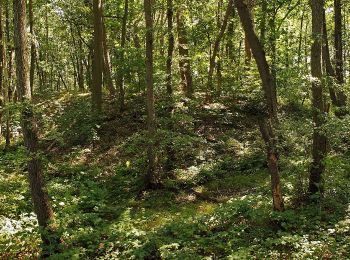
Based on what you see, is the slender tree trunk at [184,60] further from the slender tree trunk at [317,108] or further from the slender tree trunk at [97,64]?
the slender tree trunk at [317,108]

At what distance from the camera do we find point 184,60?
1842 cm

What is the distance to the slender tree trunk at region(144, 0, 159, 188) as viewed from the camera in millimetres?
11852

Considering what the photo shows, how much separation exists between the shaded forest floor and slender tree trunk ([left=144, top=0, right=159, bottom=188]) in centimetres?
40

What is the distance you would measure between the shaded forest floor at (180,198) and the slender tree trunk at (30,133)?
0.27 metres

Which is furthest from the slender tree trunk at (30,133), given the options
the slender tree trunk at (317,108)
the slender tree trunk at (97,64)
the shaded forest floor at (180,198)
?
the slender tree trunk at (97,64)

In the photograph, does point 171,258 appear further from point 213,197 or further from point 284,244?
point 213,197

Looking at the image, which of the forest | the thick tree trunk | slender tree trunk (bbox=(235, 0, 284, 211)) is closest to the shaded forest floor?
the forest

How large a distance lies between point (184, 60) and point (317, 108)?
10152 millimetres

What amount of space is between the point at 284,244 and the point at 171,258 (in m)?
2.20

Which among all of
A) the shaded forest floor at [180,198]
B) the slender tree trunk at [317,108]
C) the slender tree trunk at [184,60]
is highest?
the slender tree trunk at [184,60]

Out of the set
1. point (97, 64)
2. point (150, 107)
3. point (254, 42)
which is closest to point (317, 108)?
point (254, 42)

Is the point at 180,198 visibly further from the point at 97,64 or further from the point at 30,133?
the point at 97,64

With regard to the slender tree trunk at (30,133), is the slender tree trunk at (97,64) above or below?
above

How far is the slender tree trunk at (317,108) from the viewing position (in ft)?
30.5
